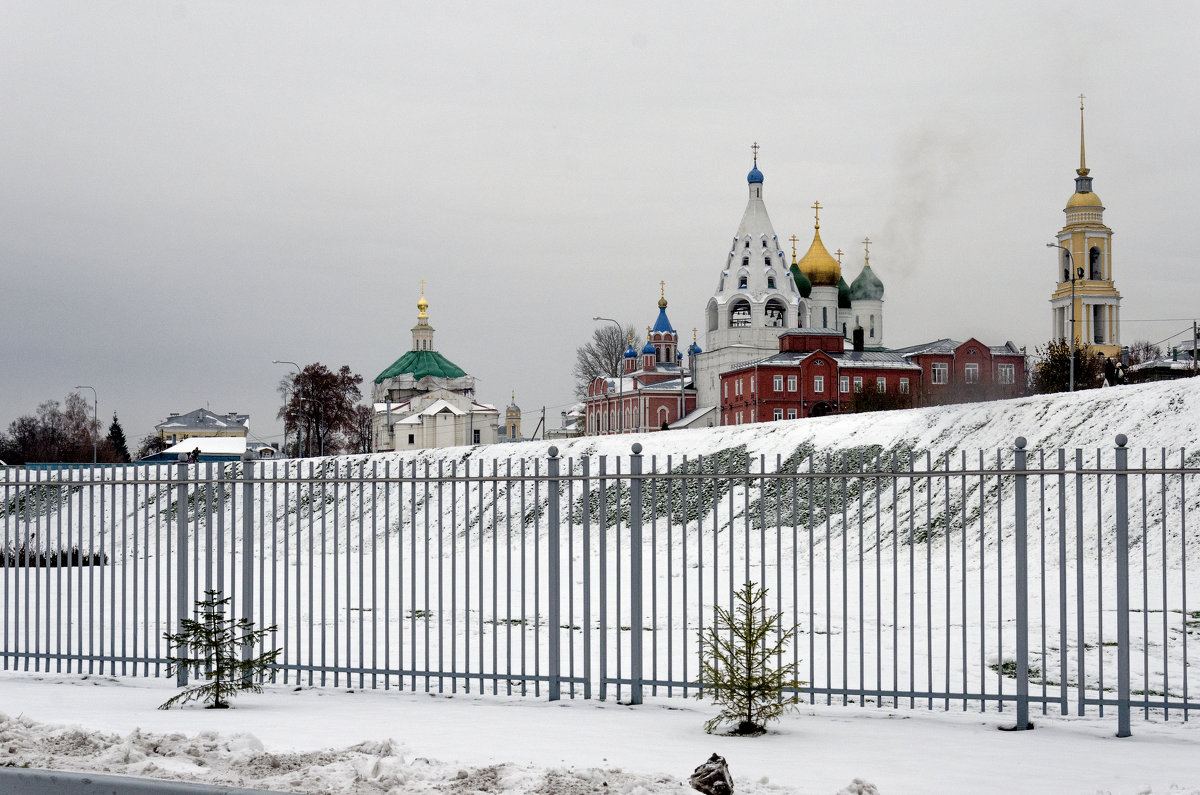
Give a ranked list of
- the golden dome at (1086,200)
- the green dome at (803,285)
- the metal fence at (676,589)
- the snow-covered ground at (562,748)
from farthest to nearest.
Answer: the green dome at (803,285) → the golden dome at (1086,200) → the metal fence at (676,589) → the snow-covered ground at (562,748)

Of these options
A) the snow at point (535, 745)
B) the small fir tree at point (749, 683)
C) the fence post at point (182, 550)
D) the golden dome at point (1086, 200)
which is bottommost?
the snow at point (535, 745)

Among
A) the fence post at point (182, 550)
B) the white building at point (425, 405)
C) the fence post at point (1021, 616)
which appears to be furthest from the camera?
the white building at point (425, 405)

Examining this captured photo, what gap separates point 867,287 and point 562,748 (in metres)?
108

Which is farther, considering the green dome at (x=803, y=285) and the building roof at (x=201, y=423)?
the building roof at (x=201, y=423)

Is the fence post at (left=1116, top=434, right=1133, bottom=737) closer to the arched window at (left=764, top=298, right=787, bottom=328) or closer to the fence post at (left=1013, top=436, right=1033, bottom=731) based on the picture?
the fence post at (left=1013, top=436, right=1033, bottom=731)

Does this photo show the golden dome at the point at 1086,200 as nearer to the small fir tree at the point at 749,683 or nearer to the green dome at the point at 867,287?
the green dome at the point at 867,287

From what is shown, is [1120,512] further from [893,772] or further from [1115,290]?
[1115,290]

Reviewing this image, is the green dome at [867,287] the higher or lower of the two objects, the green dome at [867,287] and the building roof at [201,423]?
the higher

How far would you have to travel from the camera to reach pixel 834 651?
13406 millimetres

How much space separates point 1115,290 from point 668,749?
9523 centimetres

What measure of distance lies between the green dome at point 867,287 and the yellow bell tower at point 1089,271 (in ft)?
64.0


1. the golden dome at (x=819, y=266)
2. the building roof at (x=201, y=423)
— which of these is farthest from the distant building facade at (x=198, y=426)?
the golden dome at (x=819, y=266)

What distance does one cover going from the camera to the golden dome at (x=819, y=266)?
109500 millimetres

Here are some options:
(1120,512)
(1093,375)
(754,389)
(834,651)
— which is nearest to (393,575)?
(834,651)
